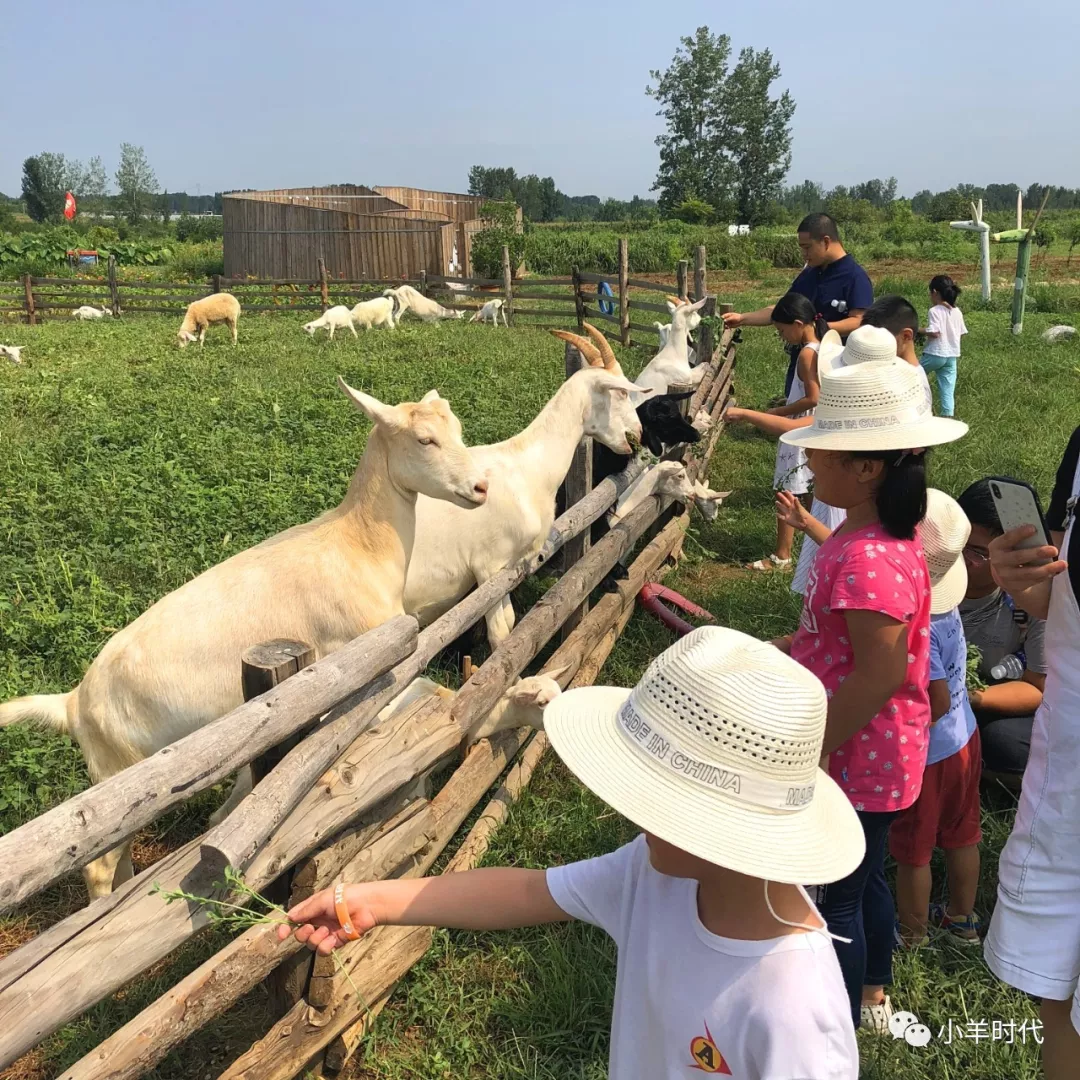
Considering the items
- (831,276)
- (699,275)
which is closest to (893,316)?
(831,276)

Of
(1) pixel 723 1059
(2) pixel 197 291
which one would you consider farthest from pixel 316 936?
(2) pixel 197 291

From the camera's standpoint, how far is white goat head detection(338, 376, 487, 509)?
392 cm

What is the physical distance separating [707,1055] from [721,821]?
1.39ft

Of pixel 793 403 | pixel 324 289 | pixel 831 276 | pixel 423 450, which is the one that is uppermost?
pixel 324 289

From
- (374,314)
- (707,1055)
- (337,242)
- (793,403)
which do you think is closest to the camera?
(707,1055)

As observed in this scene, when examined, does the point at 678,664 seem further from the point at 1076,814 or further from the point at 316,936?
the point at 1076,814

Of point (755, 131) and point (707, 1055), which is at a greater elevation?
point (755, 131)

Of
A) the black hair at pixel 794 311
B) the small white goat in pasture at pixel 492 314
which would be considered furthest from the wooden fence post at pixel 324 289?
the black hair at pixel 794 311

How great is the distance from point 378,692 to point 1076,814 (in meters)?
2.07

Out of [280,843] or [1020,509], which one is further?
[280,843]

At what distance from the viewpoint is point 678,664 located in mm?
1372

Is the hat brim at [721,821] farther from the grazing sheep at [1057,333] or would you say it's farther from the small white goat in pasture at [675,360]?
the grazing sheep at [1057,333]

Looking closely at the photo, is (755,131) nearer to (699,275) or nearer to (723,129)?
(723,129)

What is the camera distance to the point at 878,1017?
287 cm
